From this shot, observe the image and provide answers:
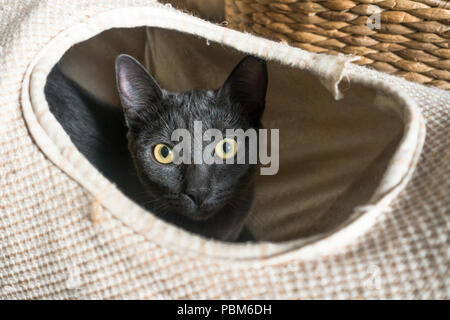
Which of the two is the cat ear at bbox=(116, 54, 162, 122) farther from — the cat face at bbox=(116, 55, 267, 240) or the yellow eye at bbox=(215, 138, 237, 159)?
the yellow eye at bbox=(215, 138, 237, 159)

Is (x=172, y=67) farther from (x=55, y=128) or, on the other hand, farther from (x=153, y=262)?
(x=153, y=262)

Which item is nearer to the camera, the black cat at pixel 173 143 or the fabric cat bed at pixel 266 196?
the fabric cat bed at pixel 266 196

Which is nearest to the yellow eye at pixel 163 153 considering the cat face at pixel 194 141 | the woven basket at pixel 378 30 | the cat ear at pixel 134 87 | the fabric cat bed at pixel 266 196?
the cat face at pixel 194 141

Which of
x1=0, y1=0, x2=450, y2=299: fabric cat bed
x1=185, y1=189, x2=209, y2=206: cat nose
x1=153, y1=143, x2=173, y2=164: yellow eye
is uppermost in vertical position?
x1=0, y1=0, x2=450, y2=299: fabric cat bed

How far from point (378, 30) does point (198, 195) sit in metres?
0.80

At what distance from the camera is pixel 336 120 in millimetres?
891

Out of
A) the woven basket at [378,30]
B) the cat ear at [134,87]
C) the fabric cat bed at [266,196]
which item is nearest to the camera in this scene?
the fabric cat bed at [266,196]

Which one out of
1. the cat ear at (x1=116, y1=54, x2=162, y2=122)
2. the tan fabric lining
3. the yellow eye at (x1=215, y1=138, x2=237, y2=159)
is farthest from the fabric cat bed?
the yellow eye at (x1=215, y1=138, x2=237, y2=159)

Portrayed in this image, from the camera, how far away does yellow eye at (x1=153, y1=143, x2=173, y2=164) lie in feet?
2.93

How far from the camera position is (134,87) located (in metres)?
0.93

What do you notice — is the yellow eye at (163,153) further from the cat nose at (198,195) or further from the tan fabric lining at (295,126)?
the tan fabric lining at (295,126)

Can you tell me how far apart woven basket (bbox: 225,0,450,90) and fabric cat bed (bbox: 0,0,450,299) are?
34cm

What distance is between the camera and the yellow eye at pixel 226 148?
2.85ft

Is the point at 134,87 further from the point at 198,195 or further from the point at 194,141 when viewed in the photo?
the point at 198,195
